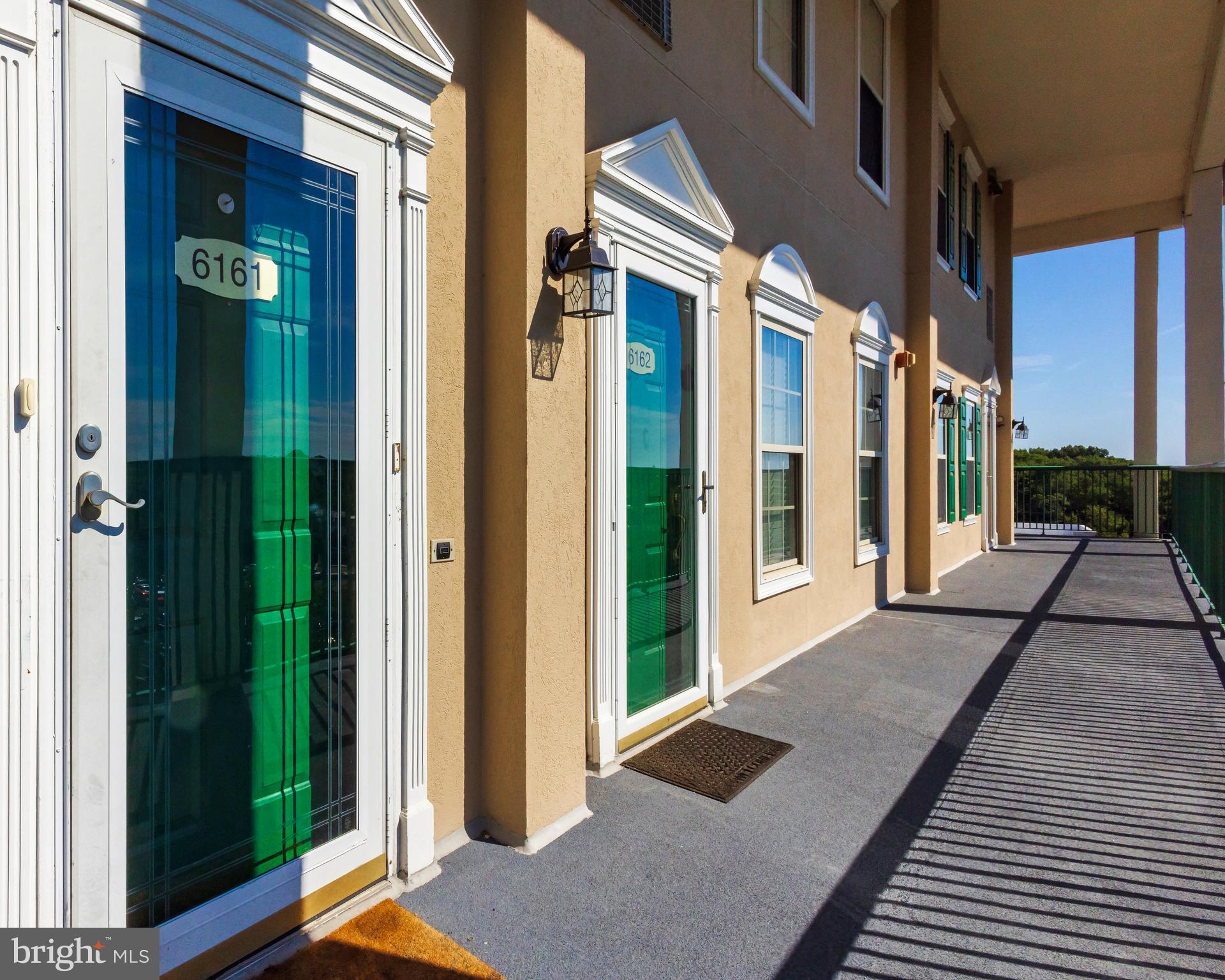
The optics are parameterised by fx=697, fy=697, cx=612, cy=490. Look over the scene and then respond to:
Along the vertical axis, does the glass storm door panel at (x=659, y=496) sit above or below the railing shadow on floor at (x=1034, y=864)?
above

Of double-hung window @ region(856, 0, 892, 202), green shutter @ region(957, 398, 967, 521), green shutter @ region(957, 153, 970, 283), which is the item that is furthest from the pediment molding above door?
green shutter @ region(957, 153, 970, 283)

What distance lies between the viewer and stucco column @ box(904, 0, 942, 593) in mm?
7402

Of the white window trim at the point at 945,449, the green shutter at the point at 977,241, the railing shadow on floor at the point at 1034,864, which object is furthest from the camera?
the green shutter at the point at 977,241

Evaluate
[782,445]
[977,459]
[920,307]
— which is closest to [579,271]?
[782,445]

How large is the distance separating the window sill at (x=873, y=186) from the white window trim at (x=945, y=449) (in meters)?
2.66

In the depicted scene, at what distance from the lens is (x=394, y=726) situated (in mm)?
2293

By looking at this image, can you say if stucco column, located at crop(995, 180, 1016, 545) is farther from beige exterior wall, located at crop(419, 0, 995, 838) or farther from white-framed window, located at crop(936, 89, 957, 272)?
beige exterior wall, located at crop(419, 0, 995, 838)

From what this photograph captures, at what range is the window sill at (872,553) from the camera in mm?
6370

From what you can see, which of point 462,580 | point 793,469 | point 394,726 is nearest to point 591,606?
point 462,580

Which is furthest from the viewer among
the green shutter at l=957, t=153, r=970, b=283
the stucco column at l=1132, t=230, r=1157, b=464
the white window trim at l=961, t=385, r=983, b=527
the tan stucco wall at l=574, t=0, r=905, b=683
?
the stucco column at l=1132, t=230, r=1157, b=464

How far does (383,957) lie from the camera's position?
1.92m

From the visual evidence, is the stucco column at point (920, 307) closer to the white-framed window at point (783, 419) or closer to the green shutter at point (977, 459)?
the white-framed window at point (783, 419)

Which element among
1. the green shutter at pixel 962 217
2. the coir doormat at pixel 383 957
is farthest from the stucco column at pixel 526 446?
the green shutter at pixel 962 217

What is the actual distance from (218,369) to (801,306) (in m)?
4.19
